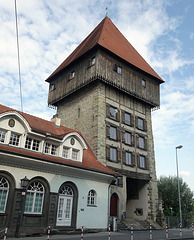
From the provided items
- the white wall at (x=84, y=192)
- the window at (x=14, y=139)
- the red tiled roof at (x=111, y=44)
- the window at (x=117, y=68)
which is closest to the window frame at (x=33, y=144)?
the window at (x=14, y=139)

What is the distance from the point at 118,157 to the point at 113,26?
2011 centimetres

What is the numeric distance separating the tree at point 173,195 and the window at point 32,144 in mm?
31473

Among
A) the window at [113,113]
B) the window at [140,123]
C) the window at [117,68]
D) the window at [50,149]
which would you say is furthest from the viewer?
the window at [140,123]

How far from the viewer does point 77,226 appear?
58.4ft

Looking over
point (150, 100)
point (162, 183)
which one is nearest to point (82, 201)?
point (150, 100)

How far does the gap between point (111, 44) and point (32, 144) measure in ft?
57.7

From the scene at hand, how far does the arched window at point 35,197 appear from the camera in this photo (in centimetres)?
1560

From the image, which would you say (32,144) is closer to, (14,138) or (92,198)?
(14,138)

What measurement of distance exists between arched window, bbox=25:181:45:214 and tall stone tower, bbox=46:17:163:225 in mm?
8300

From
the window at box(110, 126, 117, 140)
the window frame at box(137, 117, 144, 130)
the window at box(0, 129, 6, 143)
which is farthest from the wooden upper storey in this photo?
the window at box(0, 129, 6, 143)

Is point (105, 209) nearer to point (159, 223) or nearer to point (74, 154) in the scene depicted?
point (74, 154)

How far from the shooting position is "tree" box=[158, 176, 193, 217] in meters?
42.2

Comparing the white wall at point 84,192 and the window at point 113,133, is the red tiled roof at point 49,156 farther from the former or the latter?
the window at point 113,133

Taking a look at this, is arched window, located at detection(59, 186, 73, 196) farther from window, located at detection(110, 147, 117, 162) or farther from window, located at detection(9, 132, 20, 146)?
window, located at detection(110, 147, 117, 162)
